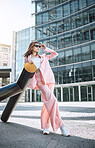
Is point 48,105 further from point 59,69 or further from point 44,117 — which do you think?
point 59,69

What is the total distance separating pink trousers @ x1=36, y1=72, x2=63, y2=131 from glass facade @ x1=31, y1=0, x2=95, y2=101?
830 inches

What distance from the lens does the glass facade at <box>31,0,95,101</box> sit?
79.6ft

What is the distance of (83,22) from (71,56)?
20.0 feet

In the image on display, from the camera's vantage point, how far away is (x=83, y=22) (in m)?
26.1

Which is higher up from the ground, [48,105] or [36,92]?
[48,105]

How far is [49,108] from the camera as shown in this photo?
117 inches

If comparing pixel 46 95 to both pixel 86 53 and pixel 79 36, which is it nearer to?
pixel 86 53

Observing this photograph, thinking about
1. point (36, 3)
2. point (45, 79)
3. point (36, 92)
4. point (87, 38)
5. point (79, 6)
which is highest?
point (36, 3)

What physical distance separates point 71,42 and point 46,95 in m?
24.5

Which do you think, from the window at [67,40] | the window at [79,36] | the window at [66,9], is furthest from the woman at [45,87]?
the window at [66,9]

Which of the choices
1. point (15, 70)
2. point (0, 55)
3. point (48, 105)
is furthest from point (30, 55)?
point (0, 55)

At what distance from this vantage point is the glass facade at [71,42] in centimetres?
2425

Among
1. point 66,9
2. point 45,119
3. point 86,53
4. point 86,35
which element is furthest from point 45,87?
point 66,9

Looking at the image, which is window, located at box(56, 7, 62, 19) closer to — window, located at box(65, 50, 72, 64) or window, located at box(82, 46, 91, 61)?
window, located at box(65, 50, 72, 64)
